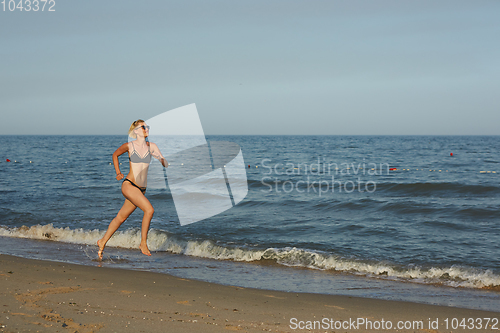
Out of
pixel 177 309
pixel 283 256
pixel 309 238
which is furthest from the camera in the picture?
pixel 309 238

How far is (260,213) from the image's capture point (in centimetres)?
1436

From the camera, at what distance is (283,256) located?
9.09 metres

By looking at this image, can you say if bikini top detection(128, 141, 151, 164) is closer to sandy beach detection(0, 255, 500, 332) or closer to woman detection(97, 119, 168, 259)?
woman detection(97, 119, 168, 259)

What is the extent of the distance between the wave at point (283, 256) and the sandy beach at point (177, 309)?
2.05 meters

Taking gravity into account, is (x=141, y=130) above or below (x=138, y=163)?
above

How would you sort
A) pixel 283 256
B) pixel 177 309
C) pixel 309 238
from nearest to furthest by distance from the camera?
pixel 177 309 < pixel 283 256 < pixel 309 238

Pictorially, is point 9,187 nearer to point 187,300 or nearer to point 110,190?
point 110,190

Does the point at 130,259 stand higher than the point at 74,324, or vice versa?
the point at 74,324

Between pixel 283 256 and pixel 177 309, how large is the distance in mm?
4428

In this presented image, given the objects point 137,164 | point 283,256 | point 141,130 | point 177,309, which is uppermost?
point 141,130

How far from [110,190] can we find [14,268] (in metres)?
13.4

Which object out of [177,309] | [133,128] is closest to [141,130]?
[133,128]

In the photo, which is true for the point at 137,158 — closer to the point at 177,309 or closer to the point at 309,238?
the point at 177,309

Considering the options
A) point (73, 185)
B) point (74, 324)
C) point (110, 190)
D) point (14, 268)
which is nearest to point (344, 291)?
point (74, 324)
